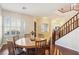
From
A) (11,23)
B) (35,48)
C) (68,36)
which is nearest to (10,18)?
(11,23)

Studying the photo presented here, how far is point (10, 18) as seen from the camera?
190cm

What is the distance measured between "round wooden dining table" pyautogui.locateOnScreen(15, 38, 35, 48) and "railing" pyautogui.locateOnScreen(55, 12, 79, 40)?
404 mm

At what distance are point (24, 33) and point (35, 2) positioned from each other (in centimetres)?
51

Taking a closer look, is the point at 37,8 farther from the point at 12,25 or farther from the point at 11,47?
the point at 11,47

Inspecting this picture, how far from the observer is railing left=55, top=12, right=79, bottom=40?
1858mm

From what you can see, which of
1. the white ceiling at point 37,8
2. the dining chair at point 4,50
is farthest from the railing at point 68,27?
the dining chair at point 4,50

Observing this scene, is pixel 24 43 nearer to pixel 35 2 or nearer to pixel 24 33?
pixel 24 33

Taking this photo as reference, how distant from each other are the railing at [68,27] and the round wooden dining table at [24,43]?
404mm

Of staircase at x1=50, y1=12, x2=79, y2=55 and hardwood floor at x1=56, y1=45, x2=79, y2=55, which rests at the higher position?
staircase at x1=50, y1=12, x2=79, y2=55

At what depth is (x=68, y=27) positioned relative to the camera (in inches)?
74.4

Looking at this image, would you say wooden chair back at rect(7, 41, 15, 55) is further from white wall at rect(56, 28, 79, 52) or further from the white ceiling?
white wall at rect(56, 28, 79, 52)

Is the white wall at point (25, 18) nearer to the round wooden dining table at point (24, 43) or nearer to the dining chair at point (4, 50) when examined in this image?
the round wooden dining table at point (24, 43)

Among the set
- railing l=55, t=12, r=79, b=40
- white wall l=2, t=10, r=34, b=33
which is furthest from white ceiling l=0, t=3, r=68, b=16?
railing l=55, t=12, r=79, b=40
